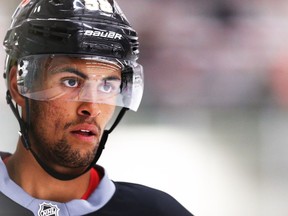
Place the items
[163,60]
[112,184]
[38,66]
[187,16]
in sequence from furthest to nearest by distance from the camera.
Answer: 1. [187,16]
2. [163,60]
3. [112,184]
4. [38,66]

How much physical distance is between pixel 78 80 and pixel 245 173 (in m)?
0.51

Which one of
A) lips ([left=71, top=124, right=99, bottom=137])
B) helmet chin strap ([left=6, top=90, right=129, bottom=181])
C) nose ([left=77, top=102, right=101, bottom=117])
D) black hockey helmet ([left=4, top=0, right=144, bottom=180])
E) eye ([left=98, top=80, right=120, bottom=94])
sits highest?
black hockey helmet ([left=4, top=0, right=144, bottom=180])

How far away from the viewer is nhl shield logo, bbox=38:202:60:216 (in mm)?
1073

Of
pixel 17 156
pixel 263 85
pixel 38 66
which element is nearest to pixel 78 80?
pixel 38 66

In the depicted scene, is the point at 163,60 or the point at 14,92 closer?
the point at 14,92

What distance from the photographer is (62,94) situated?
1.05m

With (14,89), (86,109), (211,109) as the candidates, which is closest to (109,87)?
(86,109)

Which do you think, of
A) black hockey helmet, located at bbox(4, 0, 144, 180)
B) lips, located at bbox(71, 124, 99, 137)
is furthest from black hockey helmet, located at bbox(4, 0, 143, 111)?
lips, located at bbox(71, 124, 99, 137)

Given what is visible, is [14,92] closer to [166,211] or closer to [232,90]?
[166,211]

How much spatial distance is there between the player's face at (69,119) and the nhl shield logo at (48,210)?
0.07 meters

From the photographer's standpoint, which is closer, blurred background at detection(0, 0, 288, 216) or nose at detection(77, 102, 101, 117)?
nose at detection(77, 102, 101, 117)

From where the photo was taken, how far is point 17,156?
1110mm

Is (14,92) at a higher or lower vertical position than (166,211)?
higher

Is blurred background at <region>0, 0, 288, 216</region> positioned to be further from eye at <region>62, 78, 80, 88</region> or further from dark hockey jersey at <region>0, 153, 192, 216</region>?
eye at <region>62, 78, 80, 88</region>
